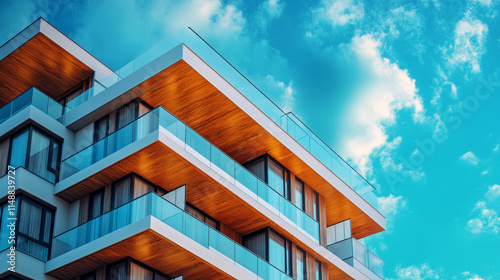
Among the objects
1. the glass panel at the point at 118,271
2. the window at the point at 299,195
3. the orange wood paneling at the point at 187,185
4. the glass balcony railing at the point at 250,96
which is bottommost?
the glass panel at the point at 118,271

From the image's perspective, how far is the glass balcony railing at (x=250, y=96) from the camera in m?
27.3

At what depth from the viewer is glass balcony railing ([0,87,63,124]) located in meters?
27.8

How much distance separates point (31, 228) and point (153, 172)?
14.4 ft

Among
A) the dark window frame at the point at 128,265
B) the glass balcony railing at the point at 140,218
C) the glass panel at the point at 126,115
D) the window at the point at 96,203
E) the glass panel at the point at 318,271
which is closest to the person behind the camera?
the glass balcony railing at the point at 140,218

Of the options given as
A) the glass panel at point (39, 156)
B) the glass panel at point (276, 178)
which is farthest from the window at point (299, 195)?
the glass panel at point (39, 156)

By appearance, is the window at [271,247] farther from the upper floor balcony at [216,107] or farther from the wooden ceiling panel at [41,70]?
the wooden ceiling panel at [41,70]

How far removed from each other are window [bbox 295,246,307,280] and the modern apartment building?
0.05 meters

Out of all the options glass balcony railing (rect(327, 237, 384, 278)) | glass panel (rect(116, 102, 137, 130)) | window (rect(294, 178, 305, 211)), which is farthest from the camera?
glass balcony railing (rect(327, 237, 384, 278))

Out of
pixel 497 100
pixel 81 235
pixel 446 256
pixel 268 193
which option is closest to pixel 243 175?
pixel 268 193

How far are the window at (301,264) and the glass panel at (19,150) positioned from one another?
36.0 ft

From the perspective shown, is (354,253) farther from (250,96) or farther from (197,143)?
(197,143)

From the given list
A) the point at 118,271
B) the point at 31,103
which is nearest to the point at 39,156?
the point at 31,103

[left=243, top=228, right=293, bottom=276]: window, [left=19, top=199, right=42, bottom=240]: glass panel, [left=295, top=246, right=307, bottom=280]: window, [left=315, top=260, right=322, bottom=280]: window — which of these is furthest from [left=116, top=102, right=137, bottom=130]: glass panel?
[left=315, top=260, right=322, bottom=280]: window

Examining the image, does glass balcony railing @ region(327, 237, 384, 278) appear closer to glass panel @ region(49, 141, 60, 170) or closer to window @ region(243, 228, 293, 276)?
window @ region(243, 228, 293, 276)
